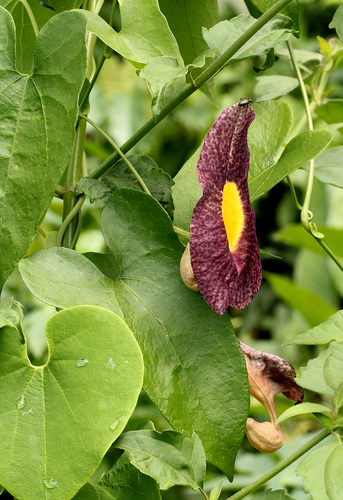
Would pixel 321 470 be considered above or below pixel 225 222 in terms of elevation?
below

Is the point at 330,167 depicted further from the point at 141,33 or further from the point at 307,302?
the point at 307,302

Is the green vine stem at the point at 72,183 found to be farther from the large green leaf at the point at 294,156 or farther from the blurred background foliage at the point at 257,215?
the blurred background foliage at the point at 257,215

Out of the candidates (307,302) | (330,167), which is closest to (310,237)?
(307,302)

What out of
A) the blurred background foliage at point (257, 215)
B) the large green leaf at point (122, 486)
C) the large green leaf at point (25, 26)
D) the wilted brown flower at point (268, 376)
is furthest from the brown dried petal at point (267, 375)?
the blurred background foliage at point (257, 215)

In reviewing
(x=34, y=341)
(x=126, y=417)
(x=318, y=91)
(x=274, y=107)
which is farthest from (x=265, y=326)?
(x=126, y=417)

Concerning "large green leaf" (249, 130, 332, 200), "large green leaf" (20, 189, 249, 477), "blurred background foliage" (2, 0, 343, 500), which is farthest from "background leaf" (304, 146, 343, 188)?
"blurred background foliage" (2, 0, 343, 500)
